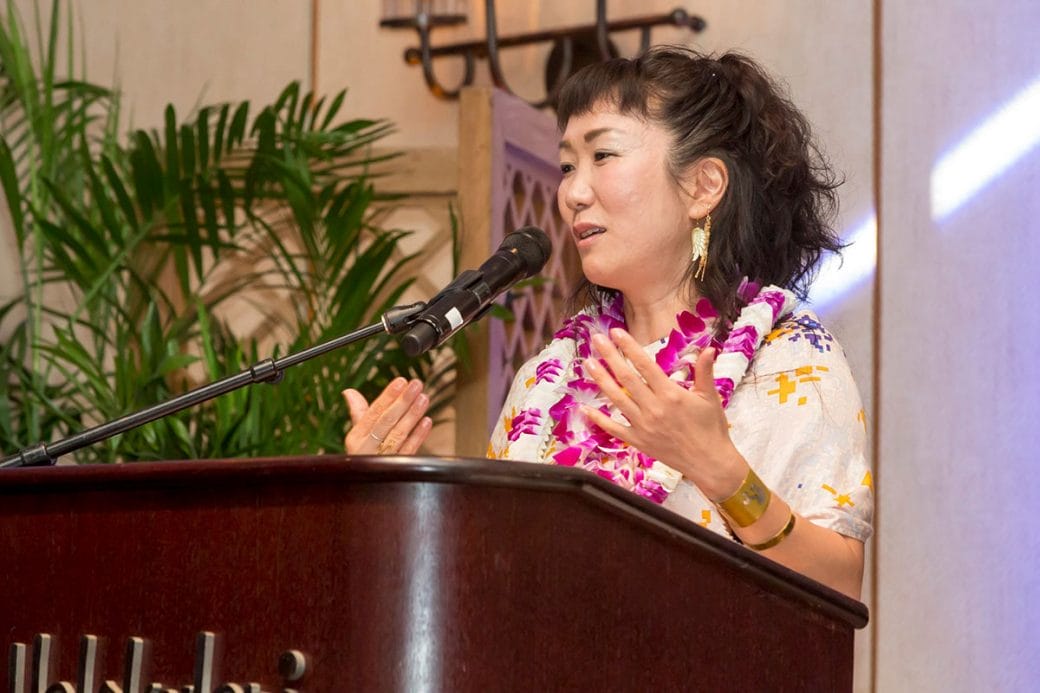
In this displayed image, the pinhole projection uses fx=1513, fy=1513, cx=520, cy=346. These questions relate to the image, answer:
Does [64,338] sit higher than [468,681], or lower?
higher

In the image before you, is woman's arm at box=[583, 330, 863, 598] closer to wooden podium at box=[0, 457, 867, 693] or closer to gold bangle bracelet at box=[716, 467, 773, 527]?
gold bangle bracelet at box=[716, 467, 773, 527]

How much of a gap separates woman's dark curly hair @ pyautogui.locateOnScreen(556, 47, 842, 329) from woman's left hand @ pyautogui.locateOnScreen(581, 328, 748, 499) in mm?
662

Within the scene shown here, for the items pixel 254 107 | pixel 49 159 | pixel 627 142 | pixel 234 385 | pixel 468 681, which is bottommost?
pixel 468 681

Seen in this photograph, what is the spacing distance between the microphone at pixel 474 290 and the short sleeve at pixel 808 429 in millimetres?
376

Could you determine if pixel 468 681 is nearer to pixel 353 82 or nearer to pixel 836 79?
pixel 836 79

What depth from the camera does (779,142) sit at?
7.56 ft

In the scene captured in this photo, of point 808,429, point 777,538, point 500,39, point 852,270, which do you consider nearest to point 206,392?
point 777,538

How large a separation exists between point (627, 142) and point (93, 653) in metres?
1.16

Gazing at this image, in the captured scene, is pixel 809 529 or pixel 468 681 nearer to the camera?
pixel 468 681

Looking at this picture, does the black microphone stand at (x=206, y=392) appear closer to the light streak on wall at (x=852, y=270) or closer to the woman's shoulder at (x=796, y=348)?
the woman's shoulder at (x=796, y=348)

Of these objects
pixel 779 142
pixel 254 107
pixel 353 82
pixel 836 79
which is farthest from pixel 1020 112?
pixel 254 107

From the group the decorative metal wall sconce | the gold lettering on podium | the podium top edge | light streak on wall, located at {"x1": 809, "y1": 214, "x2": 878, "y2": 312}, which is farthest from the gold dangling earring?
the decorative metal wall sconce

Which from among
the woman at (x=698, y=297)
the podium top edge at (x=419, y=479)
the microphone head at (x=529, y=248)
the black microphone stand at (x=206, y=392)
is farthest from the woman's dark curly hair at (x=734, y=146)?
the podium top edge at (x=419, y=479)

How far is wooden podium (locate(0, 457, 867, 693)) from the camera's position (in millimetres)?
1225
